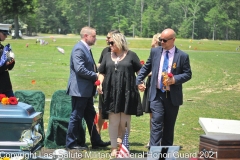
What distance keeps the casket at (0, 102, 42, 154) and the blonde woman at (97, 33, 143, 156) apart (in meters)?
2.44

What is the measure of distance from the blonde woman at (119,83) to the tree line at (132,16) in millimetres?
52433

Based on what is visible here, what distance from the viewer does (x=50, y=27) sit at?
9344cm

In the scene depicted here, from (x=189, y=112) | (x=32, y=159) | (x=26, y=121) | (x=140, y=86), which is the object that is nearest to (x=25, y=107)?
(x=26, y=121)

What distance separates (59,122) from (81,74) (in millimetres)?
1029

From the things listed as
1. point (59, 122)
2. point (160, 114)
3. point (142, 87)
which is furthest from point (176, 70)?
point (59, 122)

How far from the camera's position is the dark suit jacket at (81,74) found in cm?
796

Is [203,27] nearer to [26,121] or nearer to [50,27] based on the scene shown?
[50,27]

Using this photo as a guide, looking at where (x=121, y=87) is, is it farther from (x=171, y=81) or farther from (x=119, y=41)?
(x=171, y=81)

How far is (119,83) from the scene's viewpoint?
301 inches

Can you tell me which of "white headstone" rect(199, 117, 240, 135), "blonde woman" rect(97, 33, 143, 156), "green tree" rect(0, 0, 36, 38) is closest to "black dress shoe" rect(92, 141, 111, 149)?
"blonde woman" rect(97, 33, 143, 156)

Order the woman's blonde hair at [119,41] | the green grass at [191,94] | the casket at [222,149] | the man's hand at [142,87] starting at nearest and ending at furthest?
the casket at [222,149] < the man's hand at [142,87] < the woman's blonde hair at [119,41] < the green grass at [191,94]

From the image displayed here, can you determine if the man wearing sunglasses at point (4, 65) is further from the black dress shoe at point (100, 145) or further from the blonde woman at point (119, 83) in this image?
the black dress shoe at point (100, 145)

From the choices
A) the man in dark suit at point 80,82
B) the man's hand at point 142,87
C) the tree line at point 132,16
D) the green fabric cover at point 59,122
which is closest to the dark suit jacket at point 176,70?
the man's hand at point 142,87

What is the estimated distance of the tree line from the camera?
6544cm
